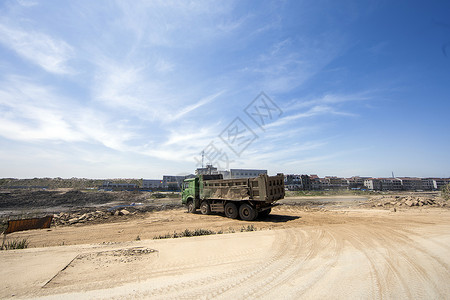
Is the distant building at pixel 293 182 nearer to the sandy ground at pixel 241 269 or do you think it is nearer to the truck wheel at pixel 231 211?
the truck wheel at pixel 231 211

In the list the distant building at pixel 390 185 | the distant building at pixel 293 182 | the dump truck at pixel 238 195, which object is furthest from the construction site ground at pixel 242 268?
the distant building at pixel 390 185

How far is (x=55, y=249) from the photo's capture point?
6.66 meters

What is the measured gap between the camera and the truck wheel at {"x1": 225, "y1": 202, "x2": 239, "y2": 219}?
43.9 feet

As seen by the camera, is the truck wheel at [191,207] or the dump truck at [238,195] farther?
the truck wheel at [191,207]

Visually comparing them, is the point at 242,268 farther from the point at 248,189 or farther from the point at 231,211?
the point at 231,211

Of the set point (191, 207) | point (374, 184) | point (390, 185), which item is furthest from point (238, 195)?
point (390, 185)

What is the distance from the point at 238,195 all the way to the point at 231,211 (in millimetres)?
1594

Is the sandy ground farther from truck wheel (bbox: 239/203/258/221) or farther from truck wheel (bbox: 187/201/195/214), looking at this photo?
truck wheel (bbox: 187/201/195/214)

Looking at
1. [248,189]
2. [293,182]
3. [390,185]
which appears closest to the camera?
[248,189]

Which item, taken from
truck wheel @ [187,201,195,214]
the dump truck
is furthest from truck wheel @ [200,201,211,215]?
truck wheel @ [187,201,195,214]

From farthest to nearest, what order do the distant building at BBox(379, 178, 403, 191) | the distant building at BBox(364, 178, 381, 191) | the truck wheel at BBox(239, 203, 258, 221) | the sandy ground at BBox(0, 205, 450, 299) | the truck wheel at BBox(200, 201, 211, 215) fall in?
the distant building at BBox(364, 178, 381, 191), the distant building at BBox(379, 178, 403, 191), the truck wheel at BBox(200, 201, 211, 215), the truck wheel at BBox(239, 203, 258, 221), the sandy ground at BBox(0, 205, 450, 299)

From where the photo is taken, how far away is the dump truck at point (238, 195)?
39.9 feet

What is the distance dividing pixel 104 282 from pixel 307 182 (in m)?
96.4

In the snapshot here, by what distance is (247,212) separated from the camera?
507 inches
